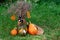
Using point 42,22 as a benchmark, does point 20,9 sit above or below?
above

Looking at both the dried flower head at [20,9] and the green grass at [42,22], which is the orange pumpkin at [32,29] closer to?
the green grass at [42,22]

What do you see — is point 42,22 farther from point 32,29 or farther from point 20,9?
point 20,9

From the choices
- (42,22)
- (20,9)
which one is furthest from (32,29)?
(42,22)

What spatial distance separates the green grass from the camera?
514cm

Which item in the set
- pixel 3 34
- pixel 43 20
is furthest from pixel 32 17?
pixel 3 34

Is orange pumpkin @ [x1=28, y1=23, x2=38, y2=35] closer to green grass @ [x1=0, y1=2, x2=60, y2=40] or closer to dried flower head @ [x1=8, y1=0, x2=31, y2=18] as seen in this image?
green grass @ [x1=0, y1=2, x2=60, y2=40]

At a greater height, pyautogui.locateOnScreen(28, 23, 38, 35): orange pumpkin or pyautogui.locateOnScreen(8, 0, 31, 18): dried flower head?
pyautogui.locateOnScreen(8, 0, 31, 18): dried flower head

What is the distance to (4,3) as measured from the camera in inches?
273

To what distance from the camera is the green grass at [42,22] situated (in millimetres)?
5142

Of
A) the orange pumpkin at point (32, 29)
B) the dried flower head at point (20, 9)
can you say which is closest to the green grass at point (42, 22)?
the orange pumpkin at point (32, 29)

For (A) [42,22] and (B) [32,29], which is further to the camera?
(A) [42,22]

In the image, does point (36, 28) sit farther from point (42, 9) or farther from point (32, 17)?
point (42, 9)

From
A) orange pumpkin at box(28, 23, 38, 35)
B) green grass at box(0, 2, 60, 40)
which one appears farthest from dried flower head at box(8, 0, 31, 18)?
green grass at box(0, 2, 60, 40)

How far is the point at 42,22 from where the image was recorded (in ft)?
19.2
